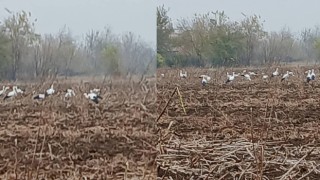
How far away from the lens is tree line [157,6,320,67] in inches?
137

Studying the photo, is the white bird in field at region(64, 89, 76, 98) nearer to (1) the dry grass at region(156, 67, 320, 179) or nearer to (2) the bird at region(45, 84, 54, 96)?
(2) the bird at region(45, 84, 54, 96)

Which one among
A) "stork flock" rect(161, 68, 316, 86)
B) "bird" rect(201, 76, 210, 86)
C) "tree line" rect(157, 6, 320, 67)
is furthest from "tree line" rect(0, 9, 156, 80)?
"bird" rect(201, 76, 210, 86)

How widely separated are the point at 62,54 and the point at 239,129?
160 cm

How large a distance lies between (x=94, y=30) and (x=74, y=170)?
23.7 inches

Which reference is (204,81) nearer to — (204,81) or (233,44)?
(204,81)

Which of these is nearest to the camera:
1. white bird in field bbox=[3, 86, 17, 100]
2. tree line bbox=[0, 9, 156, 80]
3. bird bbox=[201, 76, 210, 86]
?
tree line bbox=[0, 9, 156, 80]

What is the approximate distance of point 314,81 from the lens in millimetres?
5254

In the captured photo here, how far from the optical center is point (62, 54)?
1.99 metres

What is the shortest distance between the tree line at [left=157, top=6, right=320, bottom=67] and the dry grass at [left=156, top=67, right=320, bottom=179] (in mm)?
199

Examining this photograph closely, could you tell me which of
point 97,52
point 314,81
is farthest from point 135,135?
point 314,81

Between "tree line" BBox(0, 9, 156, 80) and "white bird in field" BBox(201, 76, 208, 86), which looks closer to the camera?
"tree line" BBox(0, 9, 156, 80)

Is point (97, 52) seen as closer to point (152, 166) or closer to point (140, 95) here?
point (140, 95)

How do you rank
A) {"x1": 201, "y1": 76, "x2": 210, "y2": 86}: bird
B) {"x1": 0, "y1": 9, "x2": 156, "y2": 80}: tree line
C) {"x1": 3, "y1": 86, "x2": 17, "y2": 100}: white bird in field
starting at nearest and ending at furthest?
{"x1": 0, "y1": 9, "x2": 156, "y2": 80}: tree line, {"x1": 3, "y1": 86, "x2": 17, "y2": 100}: white bird in field, {"x1": 201, "y1": 76, "x2": 210, "y2": 86}: bird

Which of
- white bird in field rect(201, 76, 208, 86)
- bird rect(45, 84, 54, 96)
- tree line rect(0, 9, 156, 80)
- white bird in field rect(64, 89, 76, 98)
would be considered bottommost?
white bird in field rect(201, 76, 208, 86)
